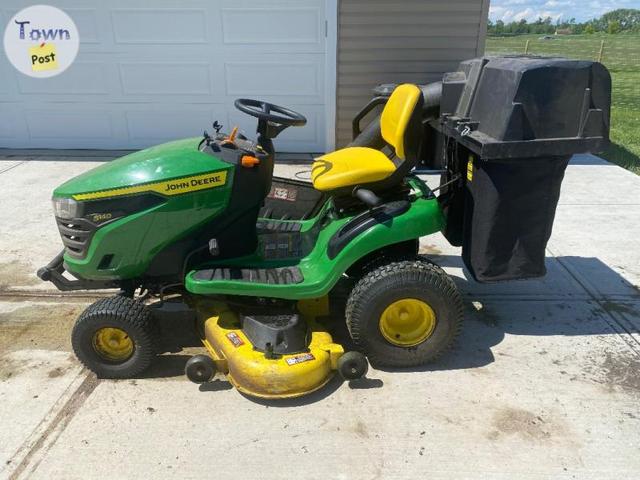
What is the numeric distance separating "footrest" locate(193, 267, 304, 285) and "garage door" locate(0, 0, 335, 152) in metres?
4.28

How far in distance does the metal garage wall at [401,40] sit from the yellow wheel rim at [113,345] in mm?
4697

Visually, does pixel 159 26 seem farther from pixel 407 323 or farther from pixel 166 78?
pixel 407 323

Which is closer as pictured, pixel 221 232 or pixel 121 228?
pixel 121 228

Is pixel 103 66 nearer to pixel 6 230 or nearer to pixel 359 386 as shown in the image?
pixel 6 230

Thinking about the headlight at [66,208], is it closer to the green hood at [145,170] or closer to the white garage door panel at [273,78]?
the green hood at [145,170]

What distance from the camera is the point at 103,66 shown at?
268 inches

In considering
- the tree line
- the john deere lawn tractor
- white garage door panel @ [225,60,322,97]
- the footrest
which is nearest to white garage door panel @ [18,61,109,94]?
white garage door panel @ [225,60,322,97]

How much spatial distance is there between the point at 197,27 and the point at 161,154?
4.50 metres

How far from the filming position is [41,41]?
6.77 m

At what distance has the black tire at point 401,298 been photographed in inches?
104

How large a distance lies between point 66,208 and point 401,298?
1692 millimetres

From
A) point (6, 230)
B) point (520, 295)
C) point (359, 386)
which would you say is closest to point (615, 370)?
point (520, 295)

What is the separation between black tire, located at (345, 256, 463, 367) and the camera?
2.65 meters

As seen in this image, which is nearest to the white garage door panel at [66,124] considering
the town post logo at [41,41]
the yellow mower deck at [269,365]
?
the town post logo at [41,41]
